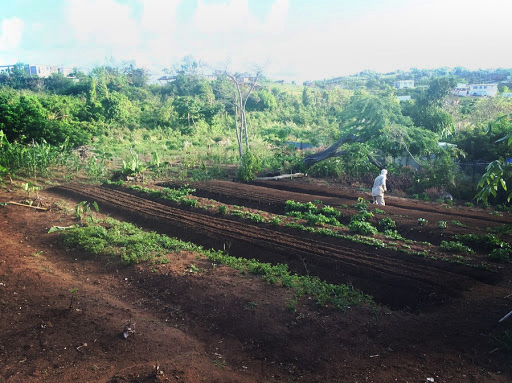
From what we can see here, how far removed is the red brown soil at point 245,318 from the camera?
4.69 meters

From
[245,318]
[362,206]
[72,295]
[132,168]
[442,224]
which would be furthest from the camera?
[132,168]

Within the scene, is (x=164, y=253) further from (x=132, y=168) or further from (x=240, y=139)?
(x=240, y=139)

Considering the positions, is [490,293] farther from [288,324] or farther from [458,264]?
[288,324]

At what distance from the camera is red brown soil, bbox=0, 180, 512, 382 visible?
4688 millimetres

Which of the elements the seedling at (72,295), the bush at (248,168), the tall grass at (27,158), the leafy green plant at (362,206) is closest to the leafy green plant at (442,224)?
the leafy green plant at (362,206)

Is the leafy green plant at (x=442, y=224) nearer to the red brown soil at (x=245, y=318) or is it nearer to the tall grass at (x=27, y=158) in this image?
the red brown soil at (x=245, y=318)

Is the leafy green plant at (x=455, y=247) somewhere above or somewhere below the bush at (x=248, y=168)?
below

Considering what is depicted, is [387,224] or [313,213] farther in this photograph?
[313,213]

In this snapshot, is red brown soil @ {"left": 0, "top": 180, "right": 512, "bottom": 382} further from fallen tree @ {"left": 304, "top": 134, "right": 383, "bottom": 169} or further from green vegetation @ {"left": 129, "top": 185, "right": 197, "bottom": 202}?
fallen tree @ {"left": 304, "top": 134, "right": 383, "bottom": 169}

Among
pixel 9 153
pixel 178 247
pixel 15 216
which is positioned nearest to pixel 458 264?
pixel 178 247

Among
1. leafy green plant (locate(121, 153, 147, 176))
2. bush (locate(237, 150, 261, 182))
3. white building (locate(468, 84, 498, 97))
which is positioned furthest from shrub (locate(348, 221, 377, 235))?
white building (locate(468, 84, 498, 97))

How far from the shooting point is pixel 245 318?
586cm

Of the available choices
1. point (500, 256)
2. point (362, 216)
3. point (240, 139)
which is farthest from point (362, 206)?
point (240, 139)

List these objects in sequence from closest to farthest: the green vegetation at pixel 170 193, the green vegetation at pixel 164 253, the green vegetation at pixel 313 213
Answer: the green vegetation at pixel 164 253
the green vegetation at pixel 313 213
the green vegetation at pixel 170 193
